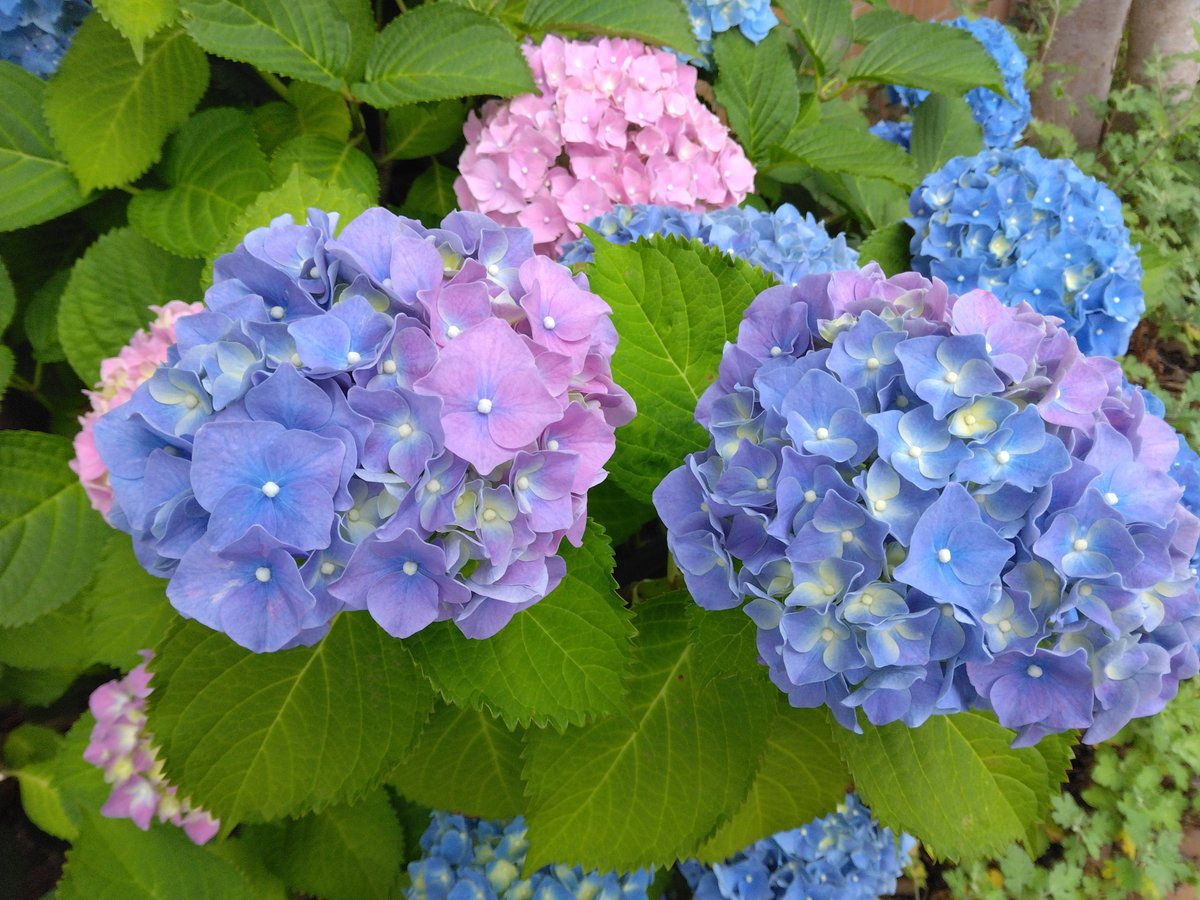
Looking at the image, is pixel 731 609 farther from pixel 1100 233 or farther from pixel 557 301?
pixel 1100 233

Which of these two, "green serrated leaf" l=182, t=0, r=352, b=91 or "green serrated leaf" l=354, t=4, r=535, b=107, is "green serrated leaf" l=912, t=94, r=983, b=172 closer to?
"green serrated leaf" l=354, t=4, r=535, b=107

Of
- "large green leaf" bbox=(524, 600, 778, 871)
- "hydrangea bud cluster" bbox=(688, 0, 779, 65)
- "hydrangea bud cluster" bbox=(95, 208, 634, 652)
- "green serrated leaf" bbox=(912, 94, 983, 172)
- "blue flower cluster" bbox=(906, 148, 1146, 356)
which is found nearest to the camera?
"hydrangea bud cluster" bbox=(95, 208, 634, 652)

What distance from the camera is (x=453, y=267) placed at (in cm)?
69

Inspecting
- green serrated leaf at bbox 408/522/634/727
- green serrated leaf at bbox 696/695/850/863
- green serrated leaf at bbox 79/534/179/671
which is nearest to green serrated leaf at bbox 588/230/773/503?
green serrated leaf at bbox 408/522/634/727

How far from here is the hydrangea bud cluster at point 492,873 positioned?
1.16 meters

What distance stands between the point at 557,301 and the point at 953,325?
330 mm

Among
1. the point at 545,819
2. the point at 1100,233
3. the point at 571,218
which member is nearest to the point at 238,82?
the point at 571,218

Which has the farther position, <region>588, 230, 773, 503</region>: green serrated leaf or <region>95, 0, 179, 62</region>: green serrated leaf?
<region>95, 0, 179, 62</region>: green serrated leaf

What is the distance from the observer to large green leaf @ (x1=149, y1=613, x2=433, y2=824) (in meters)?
0.77

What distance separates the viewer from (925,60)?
162cm

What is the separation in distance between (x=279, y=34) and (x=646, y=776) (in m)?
1.11

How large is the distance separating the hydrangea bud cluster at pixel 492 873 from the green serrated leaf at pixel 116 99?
3.77ft

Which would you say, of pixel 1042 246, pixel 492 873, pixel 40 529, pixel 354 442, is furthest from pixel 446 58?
pixel 492 873

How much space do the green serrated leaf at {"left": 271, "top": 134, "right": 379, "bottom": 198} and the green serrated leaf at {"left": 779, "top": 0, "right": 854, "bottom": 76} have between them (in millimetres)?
922
